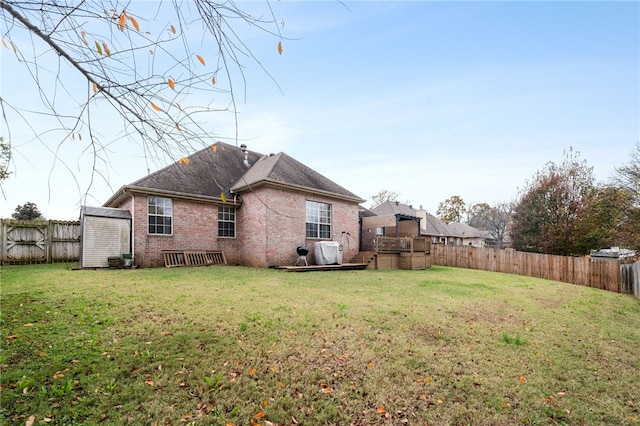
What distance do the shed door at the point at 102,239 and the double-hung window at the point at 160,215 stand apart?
3.47 ft

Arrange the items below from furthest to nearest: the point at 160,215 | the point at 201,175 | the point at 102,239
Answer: the point at 201,175, the point at 160,215, the point at 102,239

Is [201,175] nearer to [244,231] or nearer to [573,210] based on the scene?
[244,231]

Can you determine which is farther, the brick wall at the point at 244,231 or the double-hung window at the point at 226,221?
the double-hung window at the point at 226,221

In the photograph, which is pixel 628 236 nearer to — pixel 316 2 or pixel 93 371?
pixel 316 2

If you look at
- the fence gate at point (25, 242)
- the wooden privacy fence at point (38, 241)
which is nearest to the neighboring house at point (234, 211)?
the wooden privacy fence at point (38, 241)

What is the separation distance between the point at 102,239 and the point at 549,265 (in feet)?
74.9

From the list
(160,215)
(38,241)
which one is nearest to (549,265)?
(160,215)

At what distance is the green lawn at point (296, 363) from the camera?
9.04 ft

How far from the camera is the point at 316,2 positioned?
3.39 meters

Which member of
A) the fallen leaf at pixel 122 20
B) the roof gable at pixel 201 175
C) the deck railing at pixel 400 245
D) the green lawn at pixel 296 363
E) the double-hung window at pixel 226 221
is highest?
the roof gable at pixel 201 175

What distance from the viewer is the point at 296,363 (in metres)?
3.60

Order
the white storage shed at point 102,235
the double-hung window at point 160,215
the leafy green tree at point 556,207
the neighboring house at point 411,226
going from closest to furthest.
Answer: the white storage shed at point 102,235 < the double-hung window at point 160,215 < the neighboring house at point 411,226 < the leafy green tree at point 556,207

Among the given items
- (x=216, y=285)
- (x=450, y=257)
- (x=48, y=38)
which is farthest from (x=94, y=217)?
(x=450, y=257)

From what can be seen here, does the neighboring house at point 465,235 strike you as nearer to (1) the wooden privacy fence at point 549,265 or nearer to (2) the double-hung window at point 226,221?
(1) the wooden privacy fence at point 549,265
